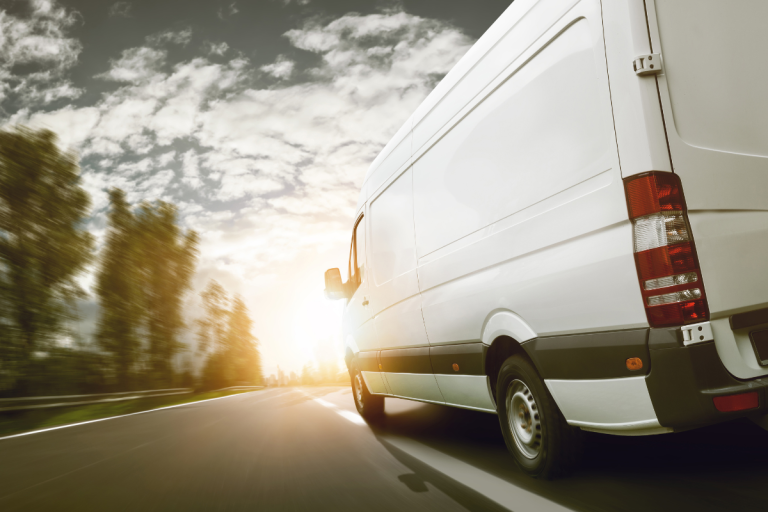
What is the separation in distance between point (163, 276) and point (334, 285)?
3028cm

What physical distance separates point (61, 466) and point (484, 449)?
4032mm

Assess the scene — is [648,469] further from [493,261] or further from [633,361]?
Result: [493,261]

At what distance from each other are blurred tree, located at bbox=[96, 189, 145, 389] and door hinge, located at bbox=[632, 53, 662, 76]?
27.5 m

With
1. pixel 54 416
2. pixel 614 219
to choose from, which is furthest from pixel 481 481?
pixel 54 416

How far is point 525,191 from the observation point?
3.34m

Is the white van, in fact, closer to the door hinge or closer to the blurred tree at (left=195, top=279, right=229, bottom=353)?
the door hinge

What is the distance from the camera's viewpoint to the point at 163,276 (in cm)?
3509

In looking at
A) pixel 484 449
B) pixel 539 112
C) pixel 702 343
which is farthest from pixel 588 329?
pixel 484 449

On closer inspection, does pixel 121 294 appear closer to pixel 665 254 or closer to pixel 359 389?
pixel 359 389

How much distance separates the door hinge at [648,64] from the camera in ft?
8.72

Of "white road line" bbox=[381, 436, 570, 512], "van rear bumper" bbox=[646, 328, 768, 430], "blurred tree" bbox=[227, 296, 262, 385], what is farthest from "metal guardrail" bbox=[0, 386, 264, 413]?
"blurred tree" bbox=[227, 296, 262, 385]

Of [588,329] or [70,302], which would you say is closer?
[588,329]

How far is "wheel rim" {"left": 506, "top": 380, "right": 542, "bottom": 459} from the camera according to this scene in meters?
3.51

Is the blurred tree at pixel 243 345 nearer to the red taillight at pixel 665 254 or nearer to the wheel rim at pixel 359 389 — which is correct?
the wheel rim at pixel 359 389
